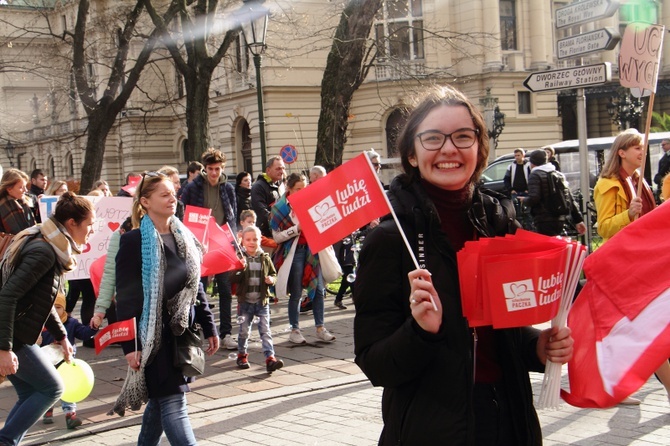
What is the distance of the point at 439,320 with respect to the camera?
2572 millimetres

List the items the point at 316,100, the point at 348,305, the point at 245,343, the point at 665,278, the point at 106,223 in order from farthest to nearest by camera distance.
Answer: the point at 316,100 < the point at 348,305 < the point at 106,223 < the point at 245,343 < the point at 665,278

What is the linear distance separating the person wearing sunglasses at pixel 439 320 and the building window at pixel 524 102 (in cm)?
4206

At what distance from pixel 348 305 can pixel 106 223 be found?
13.1 feet

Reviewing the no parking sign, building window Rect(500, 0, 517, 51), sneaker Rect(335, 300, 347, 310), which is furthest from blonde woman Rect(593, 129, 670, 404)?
building window Rect(500, 0, 517, 51)

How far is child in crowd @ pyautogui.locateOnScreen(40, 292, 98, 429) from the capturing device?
614 centimetres

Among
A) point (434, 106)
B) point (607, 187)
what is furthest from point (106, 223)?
point (434, 106)

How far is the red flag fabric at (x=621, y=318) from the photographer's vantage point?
2967 millimetres

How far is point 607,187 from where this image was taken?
6.38 m

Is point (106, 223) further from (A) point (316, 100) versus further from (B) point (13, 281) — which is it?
(A) point (316, 100)

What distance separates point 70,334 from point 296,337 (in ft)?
11.7

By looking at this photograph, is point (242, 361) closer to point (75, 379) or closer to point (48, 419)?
point (48, 419)

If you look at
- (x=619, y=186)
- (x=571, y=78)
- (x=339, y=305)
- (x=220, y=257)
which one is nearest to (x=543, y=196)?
(x=339, y=305)

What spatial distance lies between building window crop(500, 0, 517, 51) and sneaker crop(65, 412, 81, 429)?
130 feet

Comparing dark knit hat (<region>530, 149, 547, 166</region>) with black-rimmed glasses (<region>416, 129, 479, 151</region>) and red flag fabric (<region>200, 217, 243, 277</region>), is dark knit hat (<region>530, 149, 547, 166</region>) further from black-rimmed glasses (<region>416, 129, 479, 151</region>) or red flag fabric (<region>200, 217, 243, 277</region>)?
black-rimmed glasses (<region>416, 129, 479, 151</region>)
